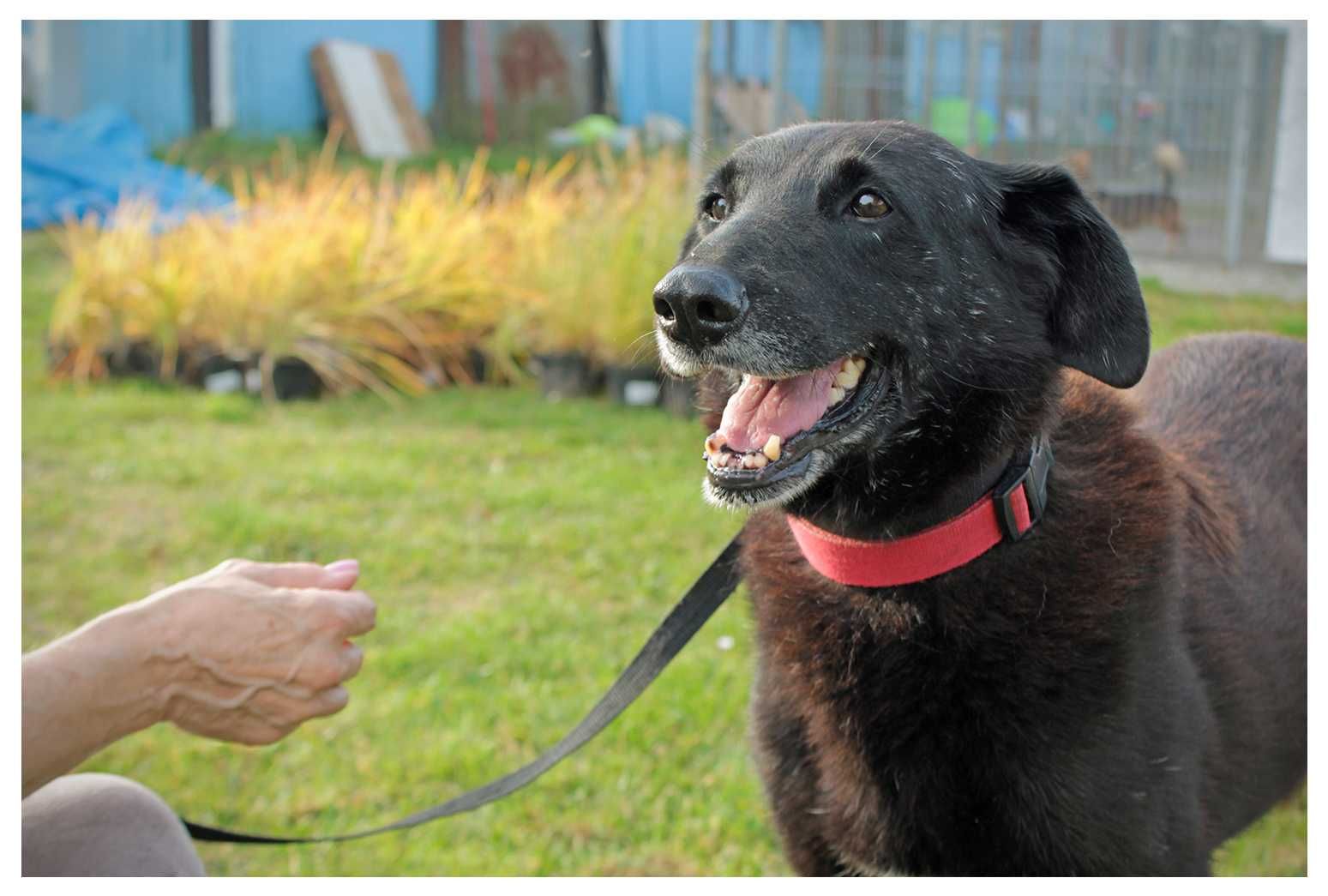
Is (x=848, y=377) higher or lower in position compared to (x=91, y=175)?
higher

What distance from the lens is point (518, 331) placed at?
803cm

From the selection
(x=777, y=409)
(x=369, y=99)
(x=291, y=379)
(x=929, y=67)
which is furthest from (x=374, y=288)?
(x=369, y=99)

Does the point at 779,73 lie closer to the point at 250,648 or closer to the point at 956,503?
the point at 956,503

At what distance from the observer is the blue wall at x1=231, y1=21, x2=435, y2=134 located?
1343 cm

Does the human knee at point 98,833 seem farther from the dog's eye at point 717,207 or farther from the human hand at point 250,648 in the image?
the dog's eye at point 717,207

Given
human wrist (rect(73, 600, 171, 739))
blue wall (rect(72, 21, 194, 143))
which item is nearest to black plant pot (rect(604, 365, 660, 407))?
human wrist (rect(73, 600, 171, 739))

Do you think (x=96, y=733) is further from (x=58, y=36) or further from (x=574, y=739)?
(x=58, y=36)

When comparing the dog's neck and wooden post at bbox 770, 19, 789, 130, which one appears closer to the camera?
the dog's neck

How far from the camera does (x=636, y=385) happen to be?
7348mm

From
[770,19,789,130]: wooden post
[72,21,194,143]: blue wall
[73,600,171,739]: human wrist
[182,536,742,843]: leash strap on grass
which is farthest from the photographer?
[72,21,194,143]: blue wall

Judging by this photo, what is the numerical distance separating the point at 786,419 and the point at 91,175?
10.4 m

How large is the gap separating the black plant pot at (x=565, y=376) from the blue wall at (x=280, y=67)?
709cm

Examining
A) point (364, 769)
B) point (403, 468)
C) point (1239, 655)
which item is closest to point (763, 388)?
point (1239, 655)

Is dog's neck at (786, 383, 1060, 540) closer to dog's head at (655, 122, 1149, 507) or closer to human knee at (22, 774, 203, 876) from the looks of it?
dog's head at (655, 122, 1149, 507)
